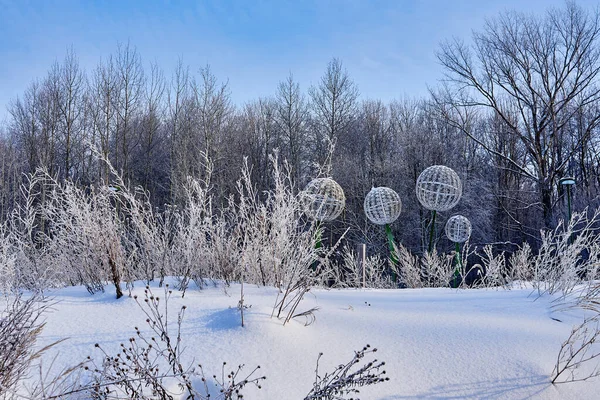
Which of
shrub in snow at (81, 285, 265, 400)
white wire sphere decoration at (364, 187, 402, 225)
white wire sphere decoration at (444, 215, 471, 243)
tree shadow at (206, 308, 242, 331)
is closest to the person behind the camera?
shrub in snow at (81, 285, 265, 400)

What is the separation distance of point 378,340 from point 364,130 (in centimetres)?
1642

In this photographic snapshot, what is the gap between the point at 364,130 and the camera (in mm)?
17734

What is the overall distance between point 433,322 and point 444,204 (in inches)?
286

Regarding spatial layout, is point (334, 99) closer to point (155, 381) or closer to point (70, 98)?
point (70, 98)

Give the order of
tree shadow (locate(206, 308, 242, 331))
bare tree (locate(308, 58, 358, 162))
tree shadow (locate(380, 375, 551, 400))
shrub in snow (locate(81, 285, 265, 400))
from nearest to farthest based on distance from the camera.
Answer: shrub in snow (locate(81, 285, 265, 400))
tree shadow (locate(380, 375, 551, 400))
tree shadow (locate(206, 308, 242, 331))
bare tree (locate(308, 58, 358, 162))

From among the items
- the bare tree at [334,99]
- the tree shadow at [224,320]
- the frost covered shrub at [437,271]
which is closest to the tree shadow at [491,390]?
the tree shadow at [224,320]

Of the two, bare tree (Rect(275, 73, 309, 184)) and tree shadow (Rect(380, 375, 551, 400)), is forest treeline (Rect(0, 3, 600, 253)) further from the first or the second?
tree shadow (Rect(380, 375, 551, 400))

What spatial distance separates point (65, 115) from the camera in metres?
13.4

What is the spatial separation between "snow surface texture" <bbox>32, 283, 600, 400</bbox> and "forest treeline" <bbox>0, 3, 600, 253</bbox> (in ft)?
28.3

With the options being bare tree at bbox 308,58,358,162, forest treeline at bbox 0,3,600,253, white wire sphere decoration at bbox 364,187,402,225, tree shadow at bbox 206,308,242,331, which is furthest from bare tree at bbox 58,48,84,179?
tree shadow at bbox 206,308,242,331

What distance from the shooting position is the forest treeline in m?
12.2

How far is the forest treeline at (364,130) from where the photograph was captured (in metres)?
12.2

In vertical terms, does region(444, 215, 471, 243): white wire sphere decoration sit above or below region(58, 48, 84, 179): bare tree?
below

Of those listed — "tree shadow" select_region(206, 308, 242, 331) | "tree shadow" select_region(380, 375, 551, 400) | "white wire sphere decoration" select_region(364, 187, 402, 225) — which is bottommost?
"tree shadow" select_region(380, 375, 551, 400)
